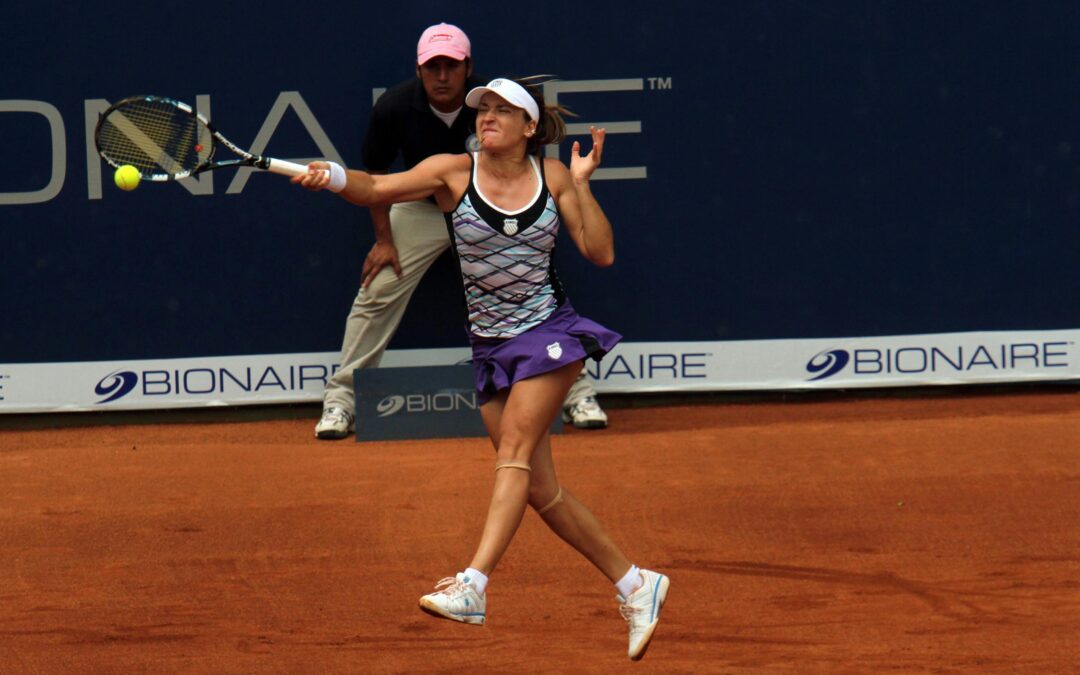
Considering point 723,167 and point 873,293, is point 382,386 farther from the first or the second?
point 873,293

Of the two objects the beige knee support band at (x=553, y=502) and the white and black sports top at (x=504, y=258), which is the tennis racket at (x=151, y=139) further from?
the beige knee support band at (x=553, y=502)

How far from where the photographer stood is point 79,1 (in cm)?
839

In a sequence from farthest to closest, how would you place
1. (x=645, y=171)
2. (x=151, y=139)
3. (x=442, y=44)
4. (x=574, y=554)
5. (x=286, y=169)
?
(x=645, y=171) < (x=442, y=44) < (x=574, y=554) < (x=151, y=139) < (x=286, y=169)

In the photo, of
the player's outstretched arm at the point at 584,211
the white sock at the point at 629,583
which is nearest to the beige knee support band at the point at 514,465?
the white sock at the point at 629,583

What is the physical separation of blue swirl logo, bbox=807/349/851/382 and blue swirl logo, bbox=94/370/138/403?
144 inches

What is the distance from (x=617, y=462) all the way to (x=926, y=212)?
242 cm

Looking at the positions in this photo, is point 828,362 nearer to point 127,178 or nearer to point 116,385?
point 116,385

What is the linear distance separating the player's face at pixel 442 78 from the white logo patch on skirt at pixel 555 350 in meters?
3.19

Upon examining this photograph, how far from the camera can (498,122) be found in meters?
4.86

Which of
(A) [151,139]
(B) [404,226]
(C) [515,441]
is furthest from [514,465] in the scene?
(B) [404,226]

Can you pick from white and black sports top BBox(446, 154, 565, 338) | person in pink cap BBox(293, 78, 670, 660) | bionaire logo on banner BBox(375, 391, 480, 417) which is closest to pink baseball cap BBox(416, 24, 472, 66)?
bionaire logo on banner BBox(375, 391, 480, 417)

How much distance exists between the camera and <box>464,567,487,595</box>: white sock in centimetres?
451

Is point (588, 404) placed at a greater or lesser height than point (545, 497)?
greater

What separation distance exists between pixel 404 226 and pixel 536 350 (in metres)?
3.63
